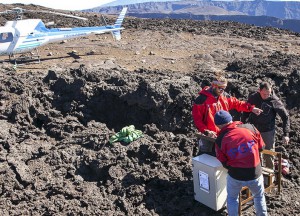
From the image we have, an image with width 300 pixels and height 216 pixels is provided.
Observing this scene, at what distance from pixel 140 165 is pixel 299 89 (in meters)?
5.23

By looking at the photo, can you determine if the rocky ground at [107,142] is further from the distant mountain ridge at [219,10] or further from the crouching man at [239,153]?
the distant mountain ridge at [219,10]

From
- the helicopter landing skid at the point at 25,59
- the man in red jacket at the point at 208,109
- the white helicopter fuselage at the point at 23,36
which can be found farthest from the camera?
the helicopter landing skid at the point at 25,59

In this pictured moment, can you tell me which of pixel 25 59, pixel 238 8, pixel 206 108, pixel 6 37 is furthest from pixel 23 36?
pixel 238 8

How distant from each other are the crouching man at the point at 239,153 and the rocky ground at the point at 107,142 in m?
0.99

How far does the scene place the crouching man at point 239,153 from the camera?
4.40 metres

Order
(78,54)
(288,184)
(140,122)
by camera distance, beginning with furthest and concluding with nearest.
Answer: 1. (78,54)
2. (140,122)
3. (288,184)

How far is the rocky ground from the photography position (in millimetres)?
5613

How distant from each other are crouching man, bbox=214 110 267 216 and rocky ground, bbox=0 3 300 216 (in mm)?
991

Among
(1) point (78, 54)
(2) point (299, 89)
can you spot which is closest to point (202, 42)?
(1) point (78, 54)

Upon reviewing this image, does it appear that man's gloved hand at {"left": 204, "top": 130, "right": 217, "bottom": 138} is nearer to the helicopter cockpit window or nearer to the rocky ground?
the rocky ground

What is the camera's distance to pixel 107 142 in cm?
645


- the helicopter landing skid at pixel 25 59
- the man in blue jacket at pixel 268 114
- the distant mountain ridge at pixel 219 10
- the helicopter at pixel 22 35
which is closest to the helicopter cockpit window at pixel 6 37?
the helicopter at pixel 22 35

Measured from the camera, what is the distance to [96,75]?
866 cm

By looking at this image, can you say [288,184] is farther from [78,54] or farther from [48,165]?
[78,54]
